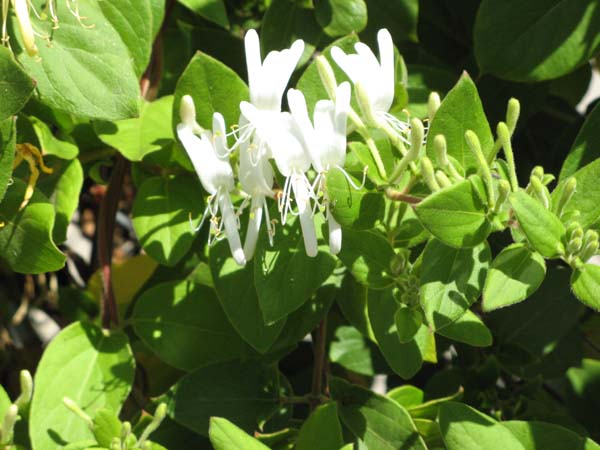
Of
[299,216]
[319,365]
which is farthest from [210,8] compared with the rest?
[319,365]

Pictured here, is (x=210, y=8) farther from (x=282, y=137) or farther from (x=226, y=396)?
(x=226, y=396)

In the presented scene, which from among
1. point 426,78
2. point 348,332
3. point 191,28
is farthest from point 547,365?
point 191,28

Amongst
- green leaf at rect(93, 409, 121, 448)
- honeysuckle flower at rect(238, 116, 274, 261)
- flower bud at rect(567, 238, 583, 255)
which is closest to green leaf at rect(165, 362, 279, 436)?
green leaf at rect(93, 409, 121, 448)

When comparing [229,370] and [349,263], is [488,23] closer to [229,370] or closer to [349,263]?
[349,263]

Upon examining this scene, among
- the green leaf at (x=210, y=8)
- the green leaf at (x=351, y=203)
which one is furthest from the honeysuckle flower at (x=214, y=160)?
the green leaf at (x=210, y=8)

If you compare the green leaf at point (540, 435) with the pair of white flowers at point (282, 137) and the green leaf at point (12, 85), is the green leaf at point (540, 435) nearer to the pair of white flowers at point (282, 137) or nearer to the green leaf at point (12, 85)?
the pair of white flowers at point (282, 137)

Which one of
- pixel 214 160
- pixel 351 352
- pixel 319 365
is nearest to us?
pixel 214 160
